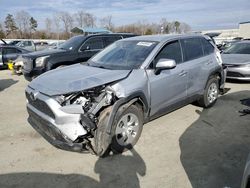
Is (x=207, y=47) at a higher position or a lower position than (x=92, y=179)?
higher

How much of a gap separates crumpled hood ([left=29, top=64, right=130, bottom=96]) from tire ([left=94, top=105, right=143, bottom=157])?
19.5 inches

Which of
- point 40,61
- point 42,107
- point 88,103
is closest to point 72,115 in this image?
point 88,103

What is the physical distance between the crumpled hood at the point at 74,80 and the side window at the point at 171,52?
Answer: 2.89 feet

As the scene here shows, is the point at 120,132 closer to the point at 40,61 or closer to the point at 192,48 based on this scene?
the point at 192,48

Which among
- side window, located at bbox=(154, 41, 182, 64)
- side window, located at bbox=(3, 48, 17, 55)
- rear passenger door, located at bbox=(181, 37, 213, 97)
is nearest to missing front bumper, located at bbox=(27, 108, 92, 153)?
side window, located at bbox=(154, 41, 182, 64)

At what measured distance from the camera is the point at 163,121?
523cm

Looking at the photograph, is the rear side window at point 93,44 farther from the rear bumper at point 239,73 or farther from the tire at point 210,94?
the rear bumper at point 239,73

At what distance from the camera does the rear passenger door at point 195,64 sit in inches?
202

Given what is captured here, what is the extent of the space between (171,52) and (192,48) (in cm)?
87

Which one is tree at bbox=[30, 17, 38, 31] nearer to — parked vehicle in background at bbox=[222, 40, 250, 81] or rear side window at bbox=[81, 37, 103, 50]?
rear side window at bbox=[81, 37, 103, 50]

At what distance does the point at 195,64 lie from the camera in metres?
5.25

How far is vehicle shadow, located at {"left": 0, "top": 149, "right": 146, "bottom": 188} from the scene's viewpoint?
10.3 ft

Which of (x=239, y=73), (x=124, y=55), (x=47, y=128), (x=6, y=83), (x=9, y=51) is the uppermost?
(x=124, y=55)

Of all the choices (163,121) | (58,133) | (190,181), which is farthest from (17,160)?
(163,121)
